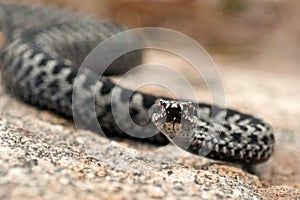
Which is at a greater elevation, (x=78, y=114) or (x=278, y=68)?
(x=278, y=68)

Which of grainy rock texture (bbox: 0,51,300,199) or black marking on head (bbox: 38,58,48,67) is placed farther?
black marking on head (bbox: 38,58,48,67)

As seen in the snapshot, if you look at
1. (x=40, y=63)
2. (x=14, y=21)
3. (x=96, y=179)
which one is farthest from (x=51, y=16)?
(x=96, y=179)

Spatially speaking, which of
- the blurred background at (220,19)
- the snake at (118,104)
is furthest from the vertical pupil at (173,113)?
the blurred background at (220,19)

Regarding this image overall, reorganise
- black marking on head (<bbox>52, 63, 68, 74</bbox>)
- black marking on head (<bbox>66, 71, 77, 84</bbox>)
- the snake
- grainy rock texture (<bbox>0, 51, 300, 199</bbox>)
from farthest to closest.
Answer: black marking on head (<bbox>52, 63, 68, 74</bbox>) < black marking on head (<bbox>66, 71, 77, 84</bbox>) < the snake < grainy rock texture (<bbox>0, 51, 300, 199</bbox>)

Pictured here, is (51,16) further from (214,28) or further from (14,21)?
(214,28)

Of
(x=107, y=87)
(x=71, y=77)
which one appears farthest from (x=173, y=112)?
(x=71, y=77)

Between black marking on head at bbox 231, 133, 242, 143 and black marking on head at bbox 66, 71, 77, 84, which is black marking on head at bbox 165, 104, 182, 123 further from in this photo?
black marking on head at bbox 66, 71, 77, 84

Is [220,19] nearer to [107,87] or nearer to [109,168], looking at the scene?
[107,87]

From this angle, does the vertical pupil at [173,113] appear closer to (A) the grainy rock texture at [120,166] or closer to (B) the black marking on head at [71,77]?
(A) the grainy rock texture at [120,166]

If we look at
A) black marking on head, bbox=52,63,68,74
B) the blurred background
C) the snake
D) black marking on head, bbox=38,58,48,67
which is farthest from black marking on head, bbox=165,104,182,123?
the blurred background

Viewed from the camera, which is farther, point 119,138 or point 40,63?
point 40,63
